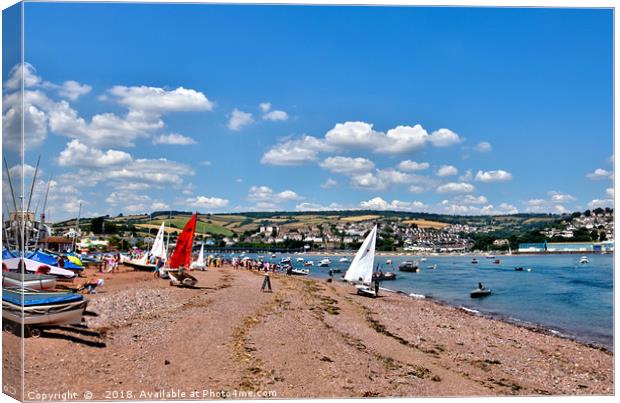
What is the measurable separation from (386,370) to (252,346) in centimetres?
222

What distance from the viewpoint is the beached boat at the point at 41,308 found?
6.51 meters

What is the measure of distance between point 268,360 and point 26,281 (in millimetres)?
3762

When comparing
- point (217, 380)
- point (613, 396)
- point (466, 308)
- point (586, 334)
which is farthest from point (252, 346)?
point (466, 308)

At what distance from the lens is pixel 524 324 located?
18.0m

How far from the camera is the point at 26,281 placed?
7.90 metres

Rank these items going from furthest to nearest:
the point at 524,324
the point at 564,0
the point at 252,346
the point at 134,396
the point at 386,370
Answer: the point at 524,324
the point at 252,346
the point at 386,370
the point at 564,0
the point at 134,396

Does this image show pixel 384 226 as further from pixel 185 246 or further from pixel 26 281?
pixel 26 281

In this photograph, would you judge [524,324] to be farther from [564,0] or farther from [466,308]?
[564,0]

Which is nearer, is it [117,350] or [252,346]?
[117,350]

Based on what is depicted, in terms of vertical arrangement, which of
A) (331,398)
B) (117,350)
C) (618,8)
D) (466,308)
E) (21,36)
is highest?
(618,8)

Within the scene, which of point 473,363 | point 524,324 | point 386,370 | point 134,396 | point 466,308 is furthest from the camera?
point 466,308

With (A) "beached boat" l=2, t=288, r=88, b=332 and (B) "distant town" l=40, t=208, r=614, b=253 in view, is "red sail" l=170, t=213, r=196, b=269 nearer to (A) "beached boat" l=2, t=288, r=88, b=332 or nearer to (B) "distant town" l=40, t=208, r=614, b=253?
(B) "distant town" l=40, t=208, r=614, b=253

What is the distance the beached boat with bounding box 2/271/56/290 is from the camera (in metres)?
6.59

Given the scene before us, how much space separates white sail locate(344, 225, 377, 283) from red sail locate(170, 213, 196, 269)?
7.72m
